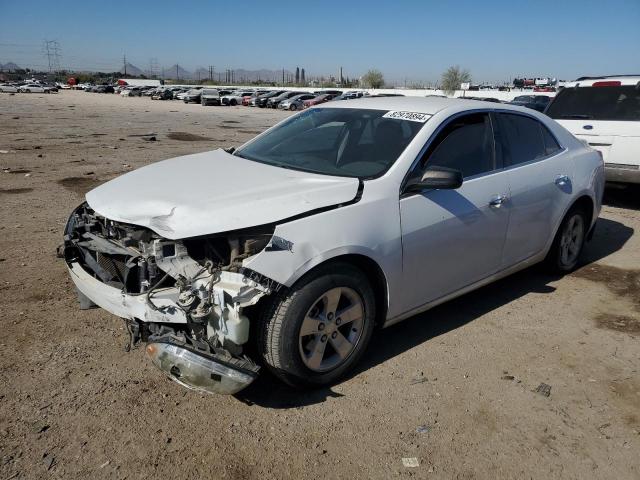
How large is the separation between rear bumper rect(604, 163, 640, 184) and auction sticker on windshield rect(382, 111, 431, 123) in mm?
4950

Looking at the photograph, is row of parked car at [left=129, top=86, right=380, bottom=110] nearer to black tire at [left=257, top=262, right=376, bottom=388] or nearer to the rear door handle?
the rear door handle

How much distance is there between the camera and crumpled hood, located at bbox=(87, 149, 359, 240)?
282 centimetres

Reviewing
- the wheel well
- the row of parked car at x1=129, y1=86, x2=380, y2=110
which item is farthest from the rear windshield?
the row of parked car at x1=129, y1=86, x2=380, y2=110

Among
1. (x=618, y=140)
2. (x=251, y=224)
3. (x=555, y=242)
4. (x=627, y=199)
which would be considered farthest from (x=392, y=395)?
(x=627, y=199)

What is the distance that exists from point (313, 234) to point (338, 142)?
130 centimetres

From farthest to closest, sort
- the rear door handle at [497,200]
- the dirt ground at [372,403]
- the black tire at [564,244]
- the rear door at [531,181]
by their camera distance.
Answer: the black tire at [564,244]
the rear door at [531,181]
the rear door handle at [497,200]
the dirt ground at [372,403]

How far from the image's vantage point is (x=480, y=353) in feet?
12.1

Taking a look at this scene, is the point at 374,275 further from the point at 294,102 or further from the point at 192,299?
the point at 294,102

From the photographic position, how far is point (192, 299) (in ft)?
8.74

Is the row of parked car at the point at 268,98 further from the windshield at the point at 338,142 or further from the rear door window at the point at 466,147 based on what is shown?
the rear door window at the point at 466,147

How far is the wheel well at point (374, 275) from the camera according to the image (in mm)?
3049

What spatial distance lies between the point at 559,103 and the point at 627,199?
218 centimetres

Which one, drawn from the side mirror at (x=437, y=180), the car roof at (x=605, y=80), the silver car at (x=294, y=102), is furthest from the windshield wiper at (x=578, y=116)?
the silver car at (x=294, y=102)

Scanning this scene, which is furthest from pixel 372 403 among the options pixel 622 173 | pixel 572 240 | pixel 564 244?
pixel 622 173
